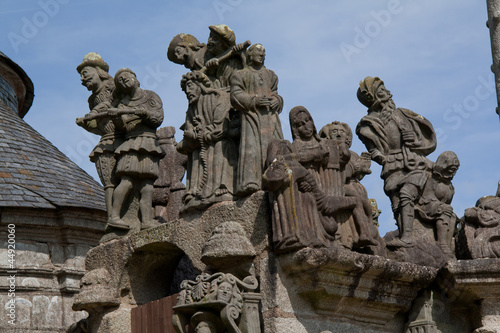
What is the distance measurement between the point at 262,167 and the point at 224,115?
0.99 m

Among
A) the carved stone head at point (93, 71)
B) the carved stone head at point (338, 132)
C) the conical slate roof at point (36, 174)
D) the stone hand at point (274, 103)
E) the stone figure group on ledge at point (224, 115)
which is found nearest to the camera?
the stone figure group on ledge at point (224, 115)

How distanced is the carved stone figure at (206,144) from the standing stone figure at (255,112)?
1.21ft

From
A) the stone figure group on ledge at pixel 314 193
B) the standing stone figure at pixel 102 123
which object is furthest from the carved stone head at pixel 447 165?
the standing stone figure at pixel 102 123

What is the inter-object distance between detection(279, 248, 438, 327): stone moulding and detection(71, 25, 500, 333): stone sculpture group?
0.55 feet

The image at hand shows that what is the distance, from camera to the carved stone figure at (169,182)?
48.8 ft

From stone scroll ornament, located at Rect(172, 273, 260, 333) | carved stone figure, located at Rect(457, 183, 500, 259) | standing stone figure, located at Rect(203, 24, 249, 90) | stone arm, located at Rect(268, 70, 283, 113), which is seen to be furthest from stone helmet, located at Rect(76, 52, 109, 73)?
carved stone figure, located at Rect(457, 183, 500, 259)

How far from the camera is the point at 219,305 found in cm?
1169

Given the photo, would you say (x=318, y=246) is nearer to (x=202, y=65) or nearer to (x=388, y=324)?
(x=388, y=324)

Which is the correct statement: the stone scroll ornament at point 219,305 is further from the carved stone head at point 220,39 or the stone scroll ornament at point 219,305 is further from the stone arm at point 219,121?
the carved stone head at point 220,39

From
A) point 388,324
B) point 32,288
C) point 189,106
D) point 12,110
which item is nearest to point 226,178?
point 189,106

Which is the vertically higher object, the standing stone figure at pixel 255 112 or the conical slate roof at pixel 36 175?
the conical slate roof at pixel 36 175

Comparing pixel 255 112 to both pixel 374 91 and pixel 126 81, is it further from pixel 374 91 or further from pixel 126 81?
pixel 126 81

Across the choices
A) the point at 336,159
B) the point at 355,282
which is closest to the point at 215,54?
the point at 336,159

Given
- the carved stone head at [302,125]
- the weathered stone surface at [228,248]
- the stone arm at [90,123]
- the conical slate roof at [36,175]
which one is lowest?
the weathered stone surface at [228,248]
